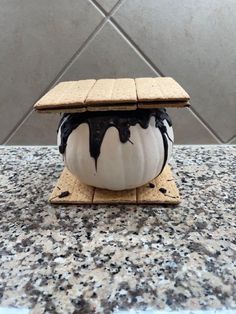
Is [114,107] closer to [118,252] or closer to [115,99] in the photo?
[115,99]

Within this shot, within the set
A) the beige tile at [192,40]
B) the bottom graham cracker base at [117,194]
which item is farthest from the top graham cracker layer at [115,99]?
the beige tile at [192,40]

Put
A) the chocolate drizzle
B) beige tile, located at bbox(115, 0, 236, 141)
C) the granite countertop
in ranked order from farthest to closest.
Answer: beige tile, located at bbox(115, 0, 236, 141), the chocolate drizzle, the granite countertop

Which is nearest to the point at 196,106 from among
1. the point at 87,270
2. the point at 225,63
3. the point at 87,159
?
the point at 225,63

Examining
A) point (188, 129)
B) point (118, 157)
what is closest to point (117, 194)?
point (118, 157)

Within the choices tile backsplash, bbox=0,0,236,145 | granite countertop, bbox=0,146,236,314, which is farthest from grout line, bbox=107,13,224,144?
granite countertop, bbox=0,146,236,314

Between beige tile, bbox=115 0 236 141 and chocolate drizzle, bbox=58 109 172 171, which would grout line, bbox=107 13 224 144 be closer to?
beige tile, bbox=115 0 236 141

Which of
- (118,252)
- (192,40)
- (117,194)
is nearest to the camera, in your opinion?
(118,252)

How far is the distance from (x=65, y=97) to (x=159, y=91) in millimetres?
116

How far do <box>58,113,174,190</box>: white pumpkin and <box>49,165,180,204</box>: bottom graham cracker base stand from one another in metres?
0.02

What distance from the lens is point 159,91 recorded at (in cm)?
39

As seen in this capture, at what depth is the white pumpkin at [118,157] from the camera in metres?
0.40

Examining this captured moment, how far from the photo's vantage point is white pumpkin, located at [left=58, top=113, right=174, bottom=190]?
0.40 m

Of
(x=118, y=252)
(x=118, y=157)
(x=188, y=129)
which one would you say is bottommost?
(x=118, y=252)

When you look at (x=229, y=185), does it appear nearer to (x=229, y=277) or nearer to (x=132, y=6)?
(x=229, y=277)
